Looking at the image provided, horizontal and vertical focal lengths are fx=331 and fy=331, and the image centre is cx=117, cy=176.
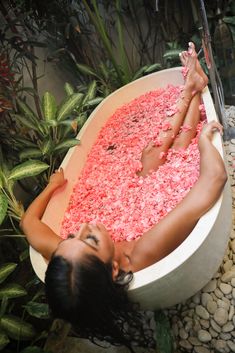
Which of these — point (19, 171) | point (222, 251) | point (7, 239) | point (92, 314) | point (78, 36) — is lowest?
point (7, 239)

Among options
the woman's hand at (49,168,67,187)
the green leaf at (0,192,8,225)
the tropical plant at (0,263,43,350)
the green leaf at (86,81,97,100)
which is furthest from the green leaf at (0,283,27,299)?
the green leaf at (86,81,97,100)

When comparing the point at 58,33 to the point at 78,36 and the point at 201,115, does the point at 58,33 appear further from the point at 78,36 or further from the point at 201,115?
the point at 201,115

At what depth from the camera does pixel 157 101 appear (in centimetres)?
250

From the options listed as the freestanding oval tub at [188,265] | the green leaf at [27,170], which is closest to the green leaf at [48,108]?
the green leaf at [27,170]

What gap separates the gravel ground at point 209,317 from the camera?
132cm

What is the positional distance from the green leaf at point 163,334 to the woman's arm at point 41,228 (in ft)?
1.69

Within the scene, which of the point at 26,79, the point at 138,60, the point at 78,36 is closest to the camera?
the point at 26,79

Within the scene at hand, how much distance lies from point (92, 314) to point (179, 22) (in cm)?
286

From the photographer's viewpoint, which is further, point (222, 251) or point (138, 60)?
point (138, 60)

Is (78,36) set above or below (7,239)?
above

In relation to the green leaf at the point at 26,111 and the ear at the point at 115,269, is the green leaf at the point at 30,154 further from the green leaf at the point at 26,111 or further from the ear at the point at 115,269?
the ear at the point at 115,269

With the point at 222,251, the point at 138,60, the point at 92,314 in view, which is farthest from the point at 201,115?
the point at 138,60

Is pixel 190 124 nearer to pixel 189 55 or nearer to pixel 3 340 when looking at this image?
pixel 189 55

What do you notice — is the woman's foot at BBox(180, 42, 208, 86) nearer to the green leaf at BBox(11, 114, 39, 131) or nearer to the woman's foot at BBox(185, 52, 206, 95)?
the woman's foot at BBox(185, 52, 206, 95)
